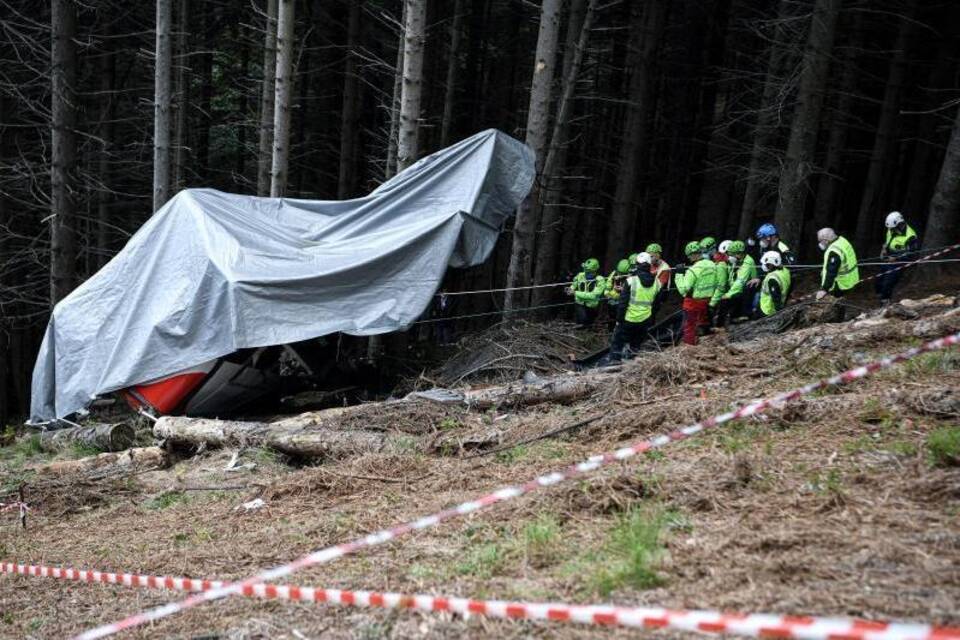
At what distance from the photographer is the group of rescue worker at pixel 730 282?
10836mm

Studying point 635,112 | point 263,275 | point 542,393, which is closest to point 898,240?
point 542,393

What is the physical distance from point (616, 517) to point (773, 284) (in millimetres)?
7720

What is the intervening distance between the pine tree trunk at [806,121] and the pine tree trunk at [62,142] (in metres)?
12.9

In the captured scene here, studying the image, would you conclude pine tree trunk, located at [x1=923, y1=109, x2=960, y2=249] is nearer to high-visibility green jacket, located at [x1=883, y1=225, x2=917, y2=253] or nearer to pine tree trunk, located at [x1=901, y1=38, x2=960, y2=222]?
high-visibility green jacket, located at [x1=883, y1=225, x2=917, y2=253]

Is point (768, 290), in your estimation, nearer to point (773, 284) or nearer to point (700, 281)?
point (773, 284)

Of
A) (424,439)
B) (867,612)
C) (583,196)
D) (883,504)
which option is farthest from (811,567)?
(583,196)

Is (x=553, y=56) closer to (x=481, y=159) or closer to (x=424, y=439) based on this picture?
(x=481, y=159)

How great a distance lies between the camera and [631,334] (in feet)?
38.2

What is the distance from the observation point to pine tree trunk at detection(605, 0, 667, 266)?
17766mm

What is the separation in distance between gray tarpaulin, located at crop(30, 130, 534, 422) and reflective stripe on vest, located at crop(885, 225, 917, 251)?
18.6ft

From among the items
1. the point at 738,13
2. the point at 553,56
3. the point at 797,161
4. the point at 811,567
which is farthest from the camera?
the point at 738,13

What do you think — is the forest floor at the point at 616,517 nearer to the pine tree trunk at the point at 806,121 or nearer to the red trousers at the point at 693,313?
the red trousers at the point at 693,313

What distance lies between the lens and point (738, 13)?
21.5 metres

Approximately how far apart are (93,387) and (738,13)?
62.6 ft
